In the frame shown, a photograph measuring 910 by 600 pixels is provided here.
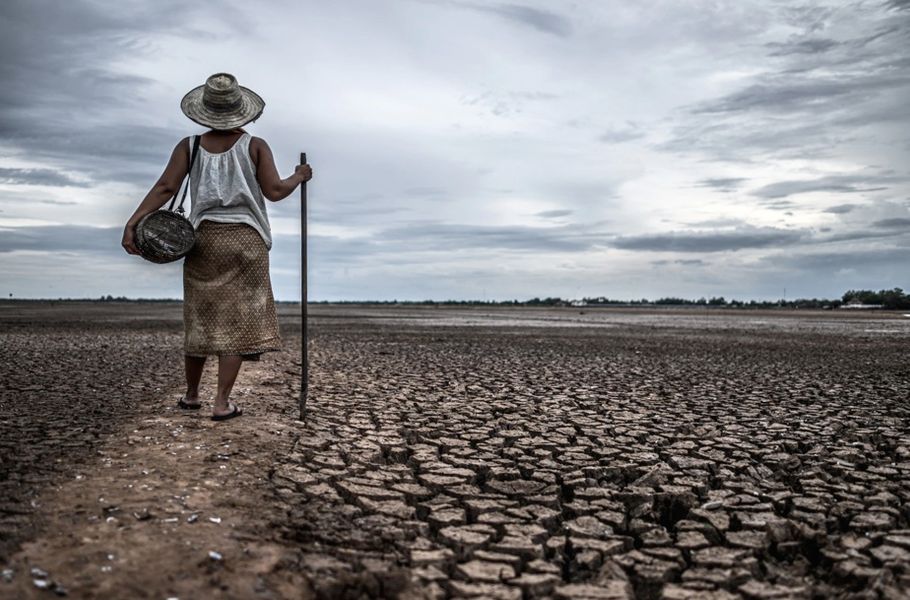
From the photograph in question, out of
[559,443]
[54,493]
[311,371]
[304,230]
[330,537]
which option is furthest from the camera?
[311,371]

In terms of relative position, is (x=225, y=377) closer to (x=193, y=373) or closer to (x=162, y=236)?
(x=193, y=373)

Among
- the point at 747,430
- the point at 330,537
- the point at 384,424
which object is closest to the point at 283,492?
the point at 330,537

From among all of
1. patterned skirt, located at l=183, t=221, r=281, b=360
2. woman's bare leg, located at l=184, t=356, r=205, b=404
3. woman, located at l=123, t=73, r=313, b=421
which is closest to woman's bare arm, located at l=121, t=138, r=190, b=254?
woman, located at l=123, t=73, r=313, b=421

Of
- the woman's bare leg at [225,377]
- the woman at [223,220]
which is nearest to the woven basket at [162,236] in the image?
the woman at [223,220]

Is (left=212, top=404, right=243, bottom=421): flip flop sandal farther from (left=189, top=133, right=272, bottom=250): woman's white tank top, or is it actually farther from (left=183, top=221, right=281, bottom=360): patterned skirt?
(left=189, top=133, right=272, bottom=250): woman's white tank top

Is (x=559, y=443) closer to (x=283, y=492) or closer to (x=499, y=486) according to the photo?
(x=499, y=486)

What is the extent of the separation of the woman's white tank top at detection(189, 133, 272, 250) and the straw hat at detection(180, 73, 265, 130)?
4.4 inches

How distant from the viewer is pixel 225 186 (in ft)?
12.2

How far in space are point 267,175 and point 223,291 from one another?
68cm

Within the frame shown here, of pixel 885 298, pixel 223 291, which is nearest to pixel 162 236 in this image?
pixel 223 291

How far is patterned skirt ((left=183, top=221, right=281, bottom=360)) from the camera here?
372 cm

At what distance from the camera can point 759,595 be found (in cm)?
200

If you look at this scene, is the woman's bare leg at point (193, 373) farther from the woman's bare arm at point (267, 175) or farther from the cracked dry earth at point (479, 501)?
the woman's bare arm at point (267, 175)

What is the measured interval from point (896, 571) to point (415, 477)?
1.84 meters
